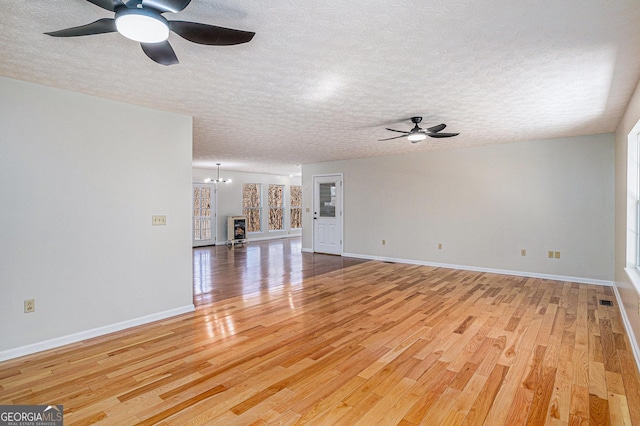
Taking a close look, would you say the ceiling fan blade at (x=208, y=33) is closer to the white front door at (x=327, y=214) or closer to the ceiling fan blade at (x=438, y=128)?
the ceiling fan blade at (x=438, y=128)

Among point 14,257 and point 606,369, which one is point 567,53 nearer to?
point 606,369

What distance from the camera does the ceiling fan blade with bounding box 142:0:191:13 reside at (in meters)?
1.50

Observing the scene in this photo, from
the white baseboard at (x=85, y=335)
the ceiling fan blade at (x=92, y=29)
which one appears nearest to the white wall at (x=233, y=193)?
the white baseboard at (x=85, y=335)

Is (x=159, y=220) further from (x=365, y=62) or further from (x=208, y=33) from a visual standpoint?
(x=365, y=62)

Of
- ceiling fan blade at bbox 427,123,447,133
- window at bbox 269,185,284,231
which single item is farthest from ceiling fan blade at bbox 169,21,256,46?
window at bbox 269,185,284,231

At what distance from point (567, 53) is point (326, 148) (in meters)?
4.25

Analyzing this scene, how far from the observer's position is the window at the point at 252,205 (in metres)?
11.2

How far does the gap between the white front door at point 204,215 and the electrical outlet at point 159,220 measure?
21.1ft

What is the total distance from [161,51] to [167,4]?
19.1 inches

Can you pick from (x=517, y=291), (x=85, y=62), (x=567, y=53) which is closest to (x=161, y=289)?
(x=85, y=62)

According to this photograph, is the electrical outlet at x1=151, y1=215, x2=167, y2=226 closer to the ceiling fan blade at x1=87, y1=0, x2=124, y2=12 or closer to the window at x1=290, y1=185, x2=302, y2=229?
the ceiling fan blade at x1=87, y1=0, x2=124, y2=12

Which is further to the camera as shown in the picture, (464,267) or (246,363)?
(464,267)

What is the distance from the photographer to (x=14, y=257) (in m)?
2.78

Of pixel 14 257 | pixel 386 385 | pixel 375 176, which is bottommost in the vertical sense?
pixel 386 385
